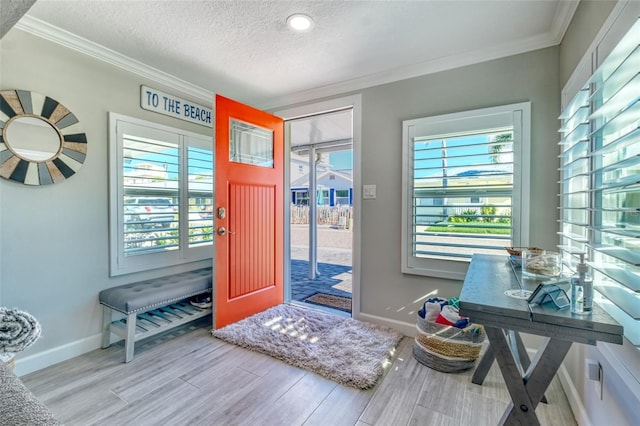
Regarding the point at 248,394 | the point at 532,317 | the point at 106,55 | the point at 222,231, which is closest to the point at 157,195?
the point at 222,231

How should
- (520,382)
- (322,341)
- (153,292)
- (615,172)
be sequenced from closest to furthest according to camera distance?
1. (520,382)
2. (615,172)
3. (153,292)
4. (322,341)

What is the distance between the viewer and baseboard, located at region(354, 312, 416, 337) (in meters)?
2.55

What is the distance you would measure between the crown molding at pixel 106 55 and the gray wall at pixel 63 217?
0.16 ft

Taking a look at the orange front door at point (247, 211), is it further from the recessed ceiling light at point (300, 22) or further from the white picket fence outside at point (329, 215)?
the white picket fence outside at point (329, 215)

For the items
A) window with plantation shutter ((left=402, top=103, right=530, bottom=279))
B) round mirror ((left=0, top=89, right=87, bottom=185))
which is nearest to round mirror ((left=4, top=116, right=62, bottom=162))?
round mirror ((left=0, top=89, right=87, bottom=185))

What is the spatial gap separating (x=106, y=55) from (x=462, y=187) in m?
2.98

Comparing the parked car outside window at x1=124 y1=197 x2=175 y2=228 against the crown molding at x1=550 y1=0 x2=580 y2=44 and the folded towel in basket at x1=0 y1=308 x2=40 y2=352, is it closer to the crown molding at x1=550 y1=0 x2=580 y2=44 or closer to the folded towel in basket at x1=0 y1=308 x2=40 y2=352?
the folded towel in basket at x1=0 y1=308 x2=40 y2=352

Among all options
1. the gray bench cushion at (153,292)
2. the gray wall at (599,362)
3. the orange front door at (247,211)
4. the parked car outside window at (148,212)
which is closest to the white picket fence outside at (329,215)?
the orange front door at (247,211)

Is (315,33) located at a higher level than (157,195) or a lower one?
higher

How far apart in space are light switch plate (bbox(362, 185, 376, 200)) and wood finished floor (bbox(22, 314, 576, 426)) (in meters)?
1.34

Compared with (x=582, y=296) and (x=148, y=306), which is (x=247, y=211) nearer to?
(x=148, y=306)

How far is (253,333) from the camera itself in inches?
100

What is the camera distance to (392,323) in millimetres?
2646

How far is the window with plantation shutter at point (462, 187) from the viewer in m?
2.17
